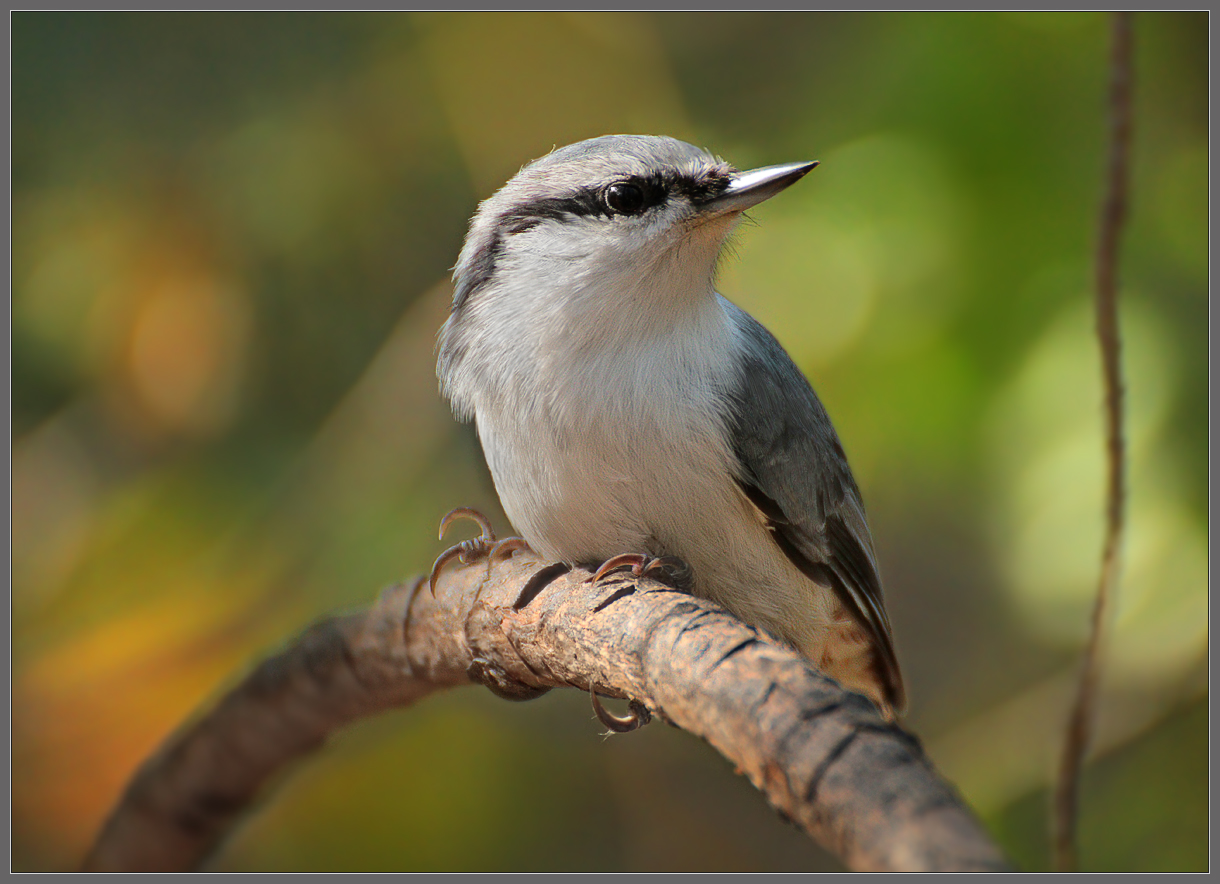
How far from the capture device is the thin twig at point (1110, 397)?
1.66 metres

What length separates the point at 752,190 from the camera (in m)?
1.58

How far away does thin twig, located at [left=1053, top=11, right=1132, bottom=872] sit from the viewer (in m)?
1.66

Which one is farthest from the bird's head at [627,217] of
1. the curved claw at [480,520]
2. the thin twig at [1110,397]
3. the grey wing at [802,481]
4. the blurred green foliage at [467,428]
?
the blurred green foliage at [467,428]

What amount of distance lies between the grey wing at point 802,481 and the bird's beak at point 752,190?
0.25m

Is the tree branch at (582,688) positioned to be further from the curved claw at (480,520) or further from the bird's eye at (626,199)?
the bird's eye at (626,199)

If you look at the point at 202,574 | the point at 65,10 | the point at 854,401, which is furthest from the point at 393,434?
the point at 65,10

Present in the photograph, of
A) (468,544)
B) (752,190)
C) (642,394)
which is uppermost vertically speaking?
(752,190)

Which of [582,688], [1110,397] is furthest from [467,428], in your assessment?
[1110,397]

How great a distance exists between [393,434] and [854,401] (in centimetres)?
114

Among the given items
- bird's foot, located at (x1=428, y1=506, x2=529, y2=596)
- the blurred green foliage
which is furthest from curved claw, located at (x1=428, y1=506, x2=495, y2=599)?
the blurred green foliage

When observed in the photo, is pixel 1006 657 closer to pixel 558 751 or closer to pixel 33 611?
pixel 558 751

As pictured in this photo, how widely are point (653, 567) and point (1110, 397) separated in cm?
82

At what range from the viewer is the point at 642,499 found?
1544mm

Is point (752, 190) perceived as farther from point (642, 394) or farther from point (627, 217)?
point (642, 394)
